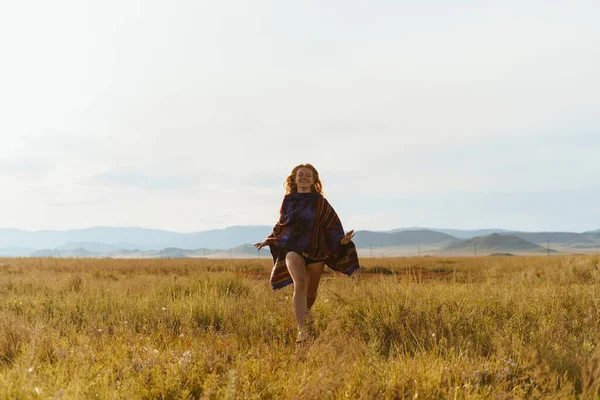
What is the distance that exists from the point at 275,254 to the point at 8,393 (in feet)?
12.6

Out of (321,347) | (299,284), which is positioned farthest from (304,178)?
(321,347)

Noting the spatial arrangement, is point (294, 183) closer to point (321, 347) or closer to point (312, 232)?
point (312, 232)

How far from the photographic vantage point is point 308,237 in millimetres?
6012

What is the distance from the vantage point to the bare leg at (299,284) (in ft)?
18.2

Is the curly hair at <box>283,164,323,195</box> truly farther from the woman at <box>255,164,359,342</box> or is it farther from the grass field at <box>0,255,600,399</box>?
the grass field at <box>0,255,600,399</box>

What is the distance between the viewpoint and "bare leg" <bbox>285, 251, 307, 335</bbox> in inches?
218

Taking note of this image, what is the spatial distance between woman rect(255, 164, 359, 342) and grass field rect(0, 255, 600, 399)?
54cm

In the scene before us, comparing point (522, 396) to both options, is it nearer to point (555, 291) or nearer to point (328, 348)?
point (328, 348)

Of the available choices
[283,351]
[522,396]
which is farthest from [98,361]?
[522,396]

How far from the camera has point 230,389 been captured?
2648mm

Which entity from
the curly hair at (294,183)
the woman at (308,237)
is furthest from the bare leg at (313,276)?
the curly hair at (294,183)

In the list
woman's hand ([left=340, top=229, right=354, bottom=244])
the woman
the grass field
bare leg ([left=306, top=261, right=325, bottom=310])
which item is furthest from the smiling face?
the grass field

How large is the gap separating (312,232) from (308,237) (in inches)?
3.2

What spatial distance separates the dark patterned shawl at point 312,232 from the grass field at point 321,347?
637 millimetres
